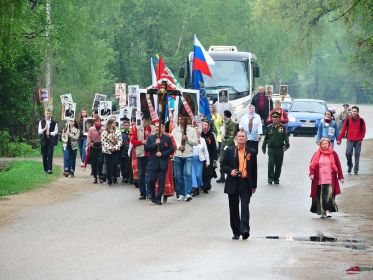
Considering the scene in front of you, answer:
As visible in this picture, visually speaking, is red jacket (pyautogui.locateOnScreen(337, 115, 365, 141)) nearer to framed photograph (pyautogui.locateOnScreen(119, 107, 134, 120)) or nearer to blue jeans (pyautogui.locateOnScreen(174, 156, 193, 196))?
framed photograph (pyautogui.locateOnScreen(119, 107, 134, 120))

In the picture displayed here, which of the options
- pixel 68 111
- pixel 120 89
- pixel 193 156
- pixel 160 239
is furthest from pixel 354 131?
pixel 160 239

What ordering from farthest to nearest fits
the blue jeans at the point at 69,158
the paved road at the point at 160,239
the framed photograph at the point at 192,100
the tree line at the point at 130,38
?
the tree line at the point at 130,38 < the blue jeans at the point at 69,158 < the framed photograph at the point at 192,100 < the paved road at the point at 160,239

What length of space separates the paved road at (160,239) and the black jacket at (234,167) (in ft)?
2.58

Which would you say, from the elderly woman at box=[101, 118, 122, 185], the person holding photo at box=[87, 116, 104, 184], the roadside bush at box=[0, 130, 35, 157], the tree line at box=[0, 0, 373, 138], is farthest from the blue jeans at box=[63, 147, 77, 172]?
the roadside bush at box=[0, 130, 35, 157]

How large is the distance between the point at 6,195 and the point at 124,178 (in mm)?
4197

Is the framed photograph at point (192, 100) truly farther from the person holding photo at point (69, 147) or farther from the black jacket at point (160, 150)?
the black jacket at point (160, 150)

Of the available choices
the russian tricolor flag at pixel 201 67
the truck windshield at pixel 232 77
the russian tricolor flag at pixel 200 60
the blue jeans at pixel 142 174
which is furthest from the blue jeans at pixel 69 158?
the truck windshield at pixel 232 77

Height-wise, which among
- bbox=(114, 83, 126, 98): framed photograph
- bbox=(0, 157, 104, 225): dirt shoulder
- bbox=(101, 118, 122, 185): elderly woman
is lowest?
bbox=(0, 157, 104, 225): dirt shoulder

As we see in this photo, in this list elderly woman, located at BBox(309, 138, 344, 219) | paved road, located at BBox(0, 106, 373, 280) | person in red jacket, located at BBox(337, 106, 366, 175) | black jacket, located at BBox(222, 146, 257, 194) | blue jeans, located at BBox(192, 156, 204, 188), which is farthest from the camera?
person in red jacket, located at BBox(337, 106, 366, 175)

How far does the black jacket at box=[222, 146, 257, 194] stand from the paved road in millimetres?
788

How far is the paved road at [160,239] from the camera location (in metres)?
14.6

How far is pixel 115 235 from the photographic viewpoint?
18562 mm

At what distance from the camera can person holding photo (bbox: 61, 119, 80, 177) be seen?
3119cm

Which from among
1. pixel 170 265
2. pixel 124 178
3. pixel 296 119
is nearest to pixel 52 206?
pixel 124 178
